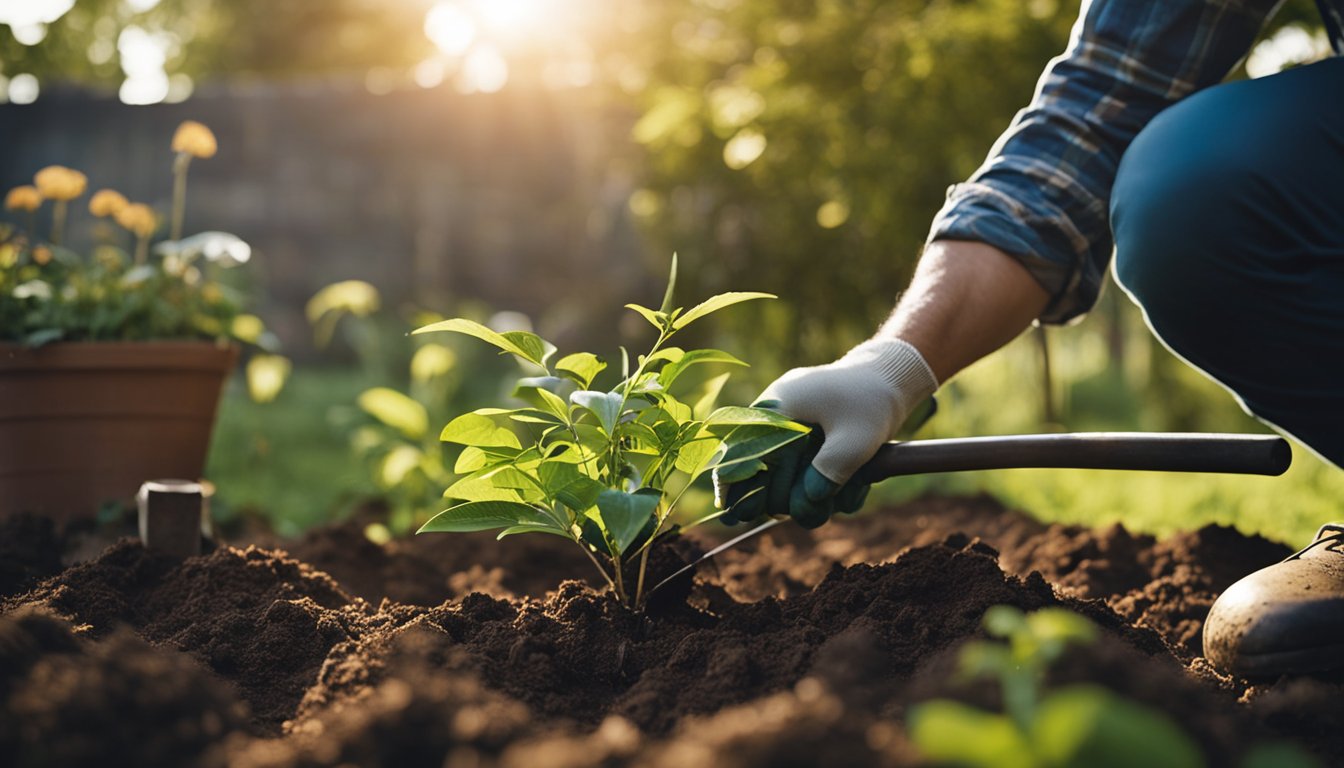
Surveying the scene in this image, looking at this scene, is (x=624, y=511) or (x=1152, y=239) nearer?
(x=624, y=511)

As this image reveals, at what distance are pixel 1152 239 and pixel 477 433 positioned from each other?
1141mm

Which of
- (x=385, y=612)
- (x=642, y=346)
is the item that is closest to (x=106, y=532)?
(x=385, y=612)

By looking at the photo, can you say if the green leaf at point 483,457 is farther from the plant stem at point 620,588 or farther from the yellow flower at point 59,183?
the yellow flower at point 59,183

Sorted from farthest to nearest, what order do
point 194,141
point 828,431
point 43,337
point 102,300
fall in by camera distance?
point 102,300, point 194,141, point 43,337, point 828,431

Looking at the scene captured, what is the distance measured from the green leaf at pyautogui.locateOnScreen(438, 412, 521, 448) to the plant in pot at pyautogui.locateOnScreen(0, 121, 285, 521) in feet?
3.86

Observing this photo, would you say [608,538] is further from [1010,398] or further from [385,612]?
[1010,398]

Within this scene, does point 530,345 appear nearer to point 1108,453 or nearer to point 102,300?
point 1108,453

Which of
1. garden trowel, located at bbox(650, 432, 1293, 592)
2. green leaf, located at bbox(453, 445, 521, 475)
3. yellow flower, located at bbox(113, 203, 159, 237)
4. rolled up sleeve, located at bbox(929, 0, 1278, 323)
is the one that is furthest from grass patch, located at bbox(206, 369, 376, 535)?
rolled up sleeve, located at bbox(929, 0, 1278, 323)

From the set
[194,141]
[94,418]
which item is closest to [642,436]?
[194,141]

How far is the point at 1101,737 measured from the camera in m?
0.64

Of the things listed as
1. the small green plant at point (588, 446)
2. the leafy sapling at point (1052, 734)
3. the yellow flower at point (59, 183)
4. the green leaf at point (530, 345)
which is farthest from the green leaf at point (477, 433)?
the yellow flower at point (59, 183)

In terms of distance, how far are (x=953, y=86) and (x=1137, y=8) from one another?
183 cm

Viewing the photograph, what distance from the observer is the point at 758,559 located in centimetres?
237

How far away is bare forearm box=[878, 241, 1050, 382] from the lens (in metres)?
1.80
